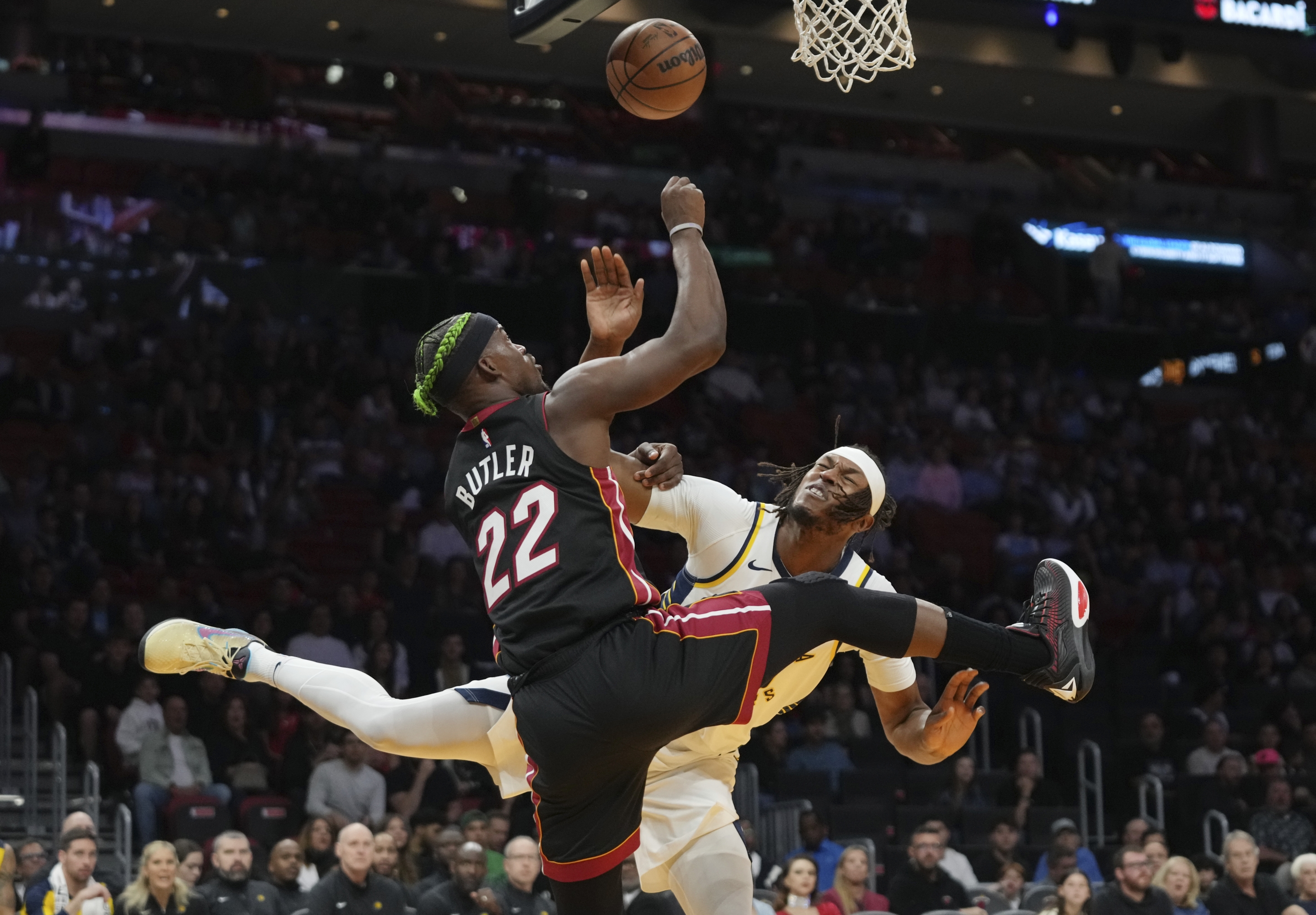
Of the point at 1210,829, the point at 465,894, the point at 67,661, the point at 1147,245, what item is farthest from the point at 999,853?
the point at 1147,245

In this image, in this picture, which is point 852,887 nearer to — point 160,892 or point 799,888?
point 799,888

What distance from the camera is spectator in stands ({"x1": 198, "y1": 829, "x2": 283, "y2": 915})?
428 inches

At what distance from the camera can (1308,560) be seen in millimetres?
21062

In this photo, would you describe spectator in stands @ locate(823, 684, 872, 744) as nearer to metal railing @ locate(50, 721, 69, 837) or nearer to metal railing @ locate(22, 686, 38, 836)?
metal railing @ locate(50, 721, 69, 837)

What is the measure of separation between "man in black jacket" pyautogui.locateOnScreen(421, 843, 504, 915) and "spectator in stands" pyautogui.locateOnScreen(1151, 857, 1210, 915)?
4711mm

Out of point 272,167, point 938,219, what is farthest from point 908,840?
point 938,219

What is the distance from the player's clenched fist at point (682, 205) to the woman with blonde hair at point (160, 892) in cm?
649

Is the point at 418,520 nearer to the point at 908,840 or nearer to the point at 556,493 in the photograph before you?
→ the point at 908,840

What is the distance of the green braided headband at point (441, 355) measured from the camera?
5.71 m

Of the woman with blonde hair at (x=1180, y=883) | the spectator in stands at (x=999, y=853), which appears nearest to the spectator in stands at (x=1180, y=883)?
the woman with blonde hair at (x=1180, y=883)

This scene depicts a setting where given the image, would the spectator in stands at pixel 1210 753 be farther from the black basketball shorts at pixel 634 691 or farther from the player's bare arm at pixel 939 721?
the black basketball shorts at pixel 634 691

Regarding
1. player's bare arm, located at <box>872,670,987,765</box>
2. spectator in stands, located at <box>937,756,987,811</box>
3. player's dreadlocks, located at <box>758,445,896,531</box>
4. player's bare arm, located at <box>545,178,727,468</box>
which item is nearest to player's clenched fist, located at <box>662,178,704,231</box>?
player's bare arm, located at <box>545,178,727,468</box>

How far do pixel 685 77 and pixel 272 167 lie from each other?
15.8 metres

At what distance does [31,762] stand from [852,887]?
639cm
